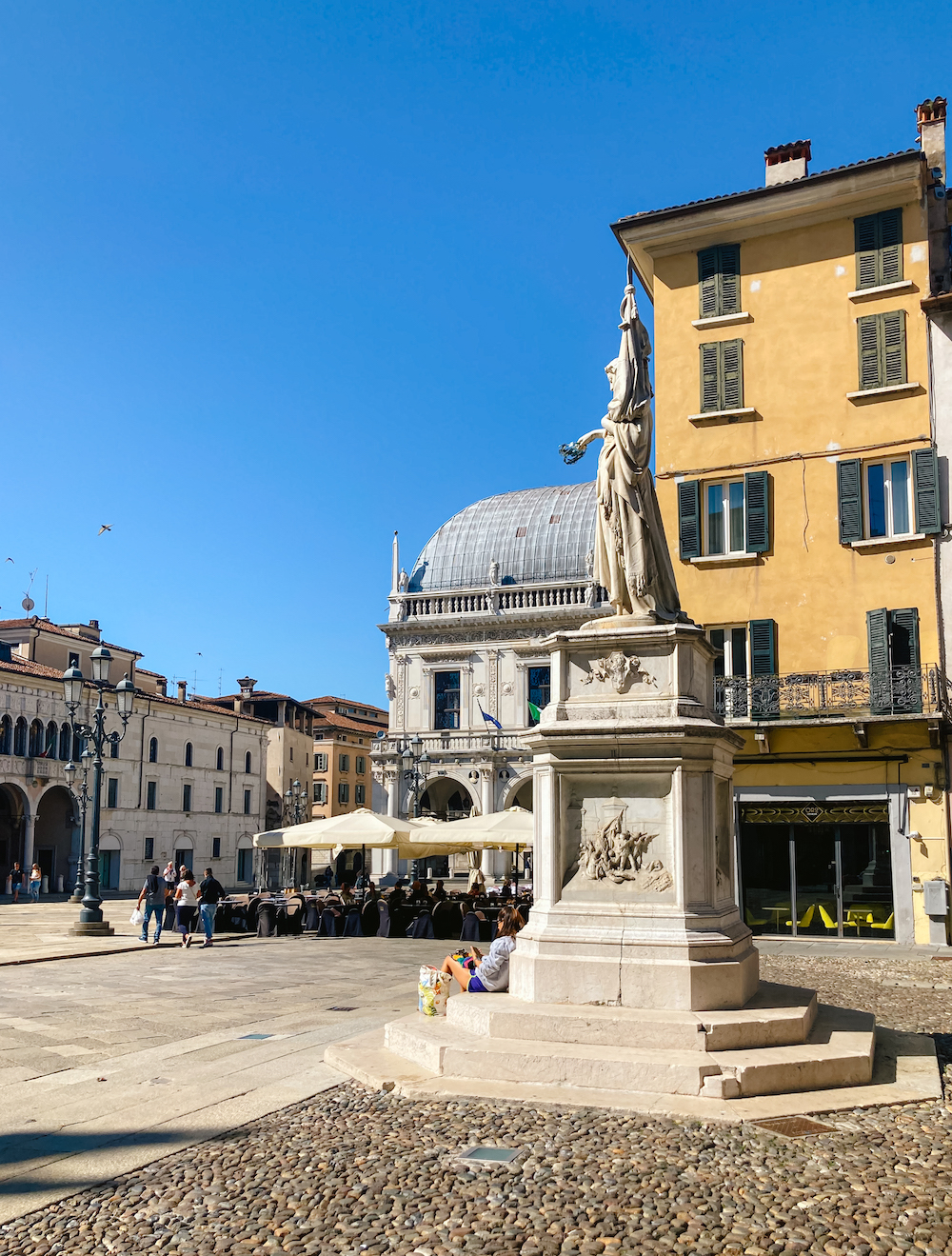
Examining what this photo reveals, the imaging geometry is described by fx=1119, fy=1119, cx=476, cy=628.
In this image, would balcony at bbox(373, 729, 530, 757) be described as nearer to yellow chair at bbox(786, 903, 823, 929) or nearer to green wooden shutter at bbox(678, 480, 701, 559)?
green wooden shutter at bbox(678, 480, 701, 559)

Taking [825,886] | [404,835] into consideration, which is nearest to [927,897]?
[825,886]

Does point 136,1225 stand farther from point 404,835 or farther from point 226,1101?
point 404,835

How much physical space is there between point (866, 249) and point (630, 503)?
16.2 metres

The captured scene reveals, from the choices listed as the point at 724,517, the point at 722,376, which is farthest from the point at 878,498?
the point at 722,376

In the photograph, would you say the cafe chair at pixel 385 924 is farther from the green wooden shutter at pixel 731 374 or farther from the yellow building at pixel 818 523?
the green wooden shutter at pixel 731 374

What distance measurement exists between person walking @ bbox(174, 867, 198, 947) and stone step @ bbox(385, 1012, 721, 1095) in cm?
1429

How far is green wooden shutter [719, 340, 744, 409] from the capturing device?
2405 cm

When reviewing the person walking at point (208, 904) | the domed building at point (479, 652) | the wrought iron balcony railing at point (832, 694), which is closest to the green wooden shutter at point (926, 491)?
the wrought iron balcony railing at point (832, 694)

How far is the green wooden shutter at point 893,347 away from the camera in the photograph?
22453mm

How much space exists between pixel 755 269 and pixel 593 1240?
22.5 metres

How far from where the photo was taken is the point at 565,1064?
7.82 m

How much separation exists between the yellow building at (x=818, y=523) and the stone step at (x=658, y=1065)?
13925 mm

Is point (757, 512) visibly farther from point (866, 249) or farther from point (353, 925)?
point (353, 925)

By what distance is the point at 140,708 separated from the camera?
2126 inches
